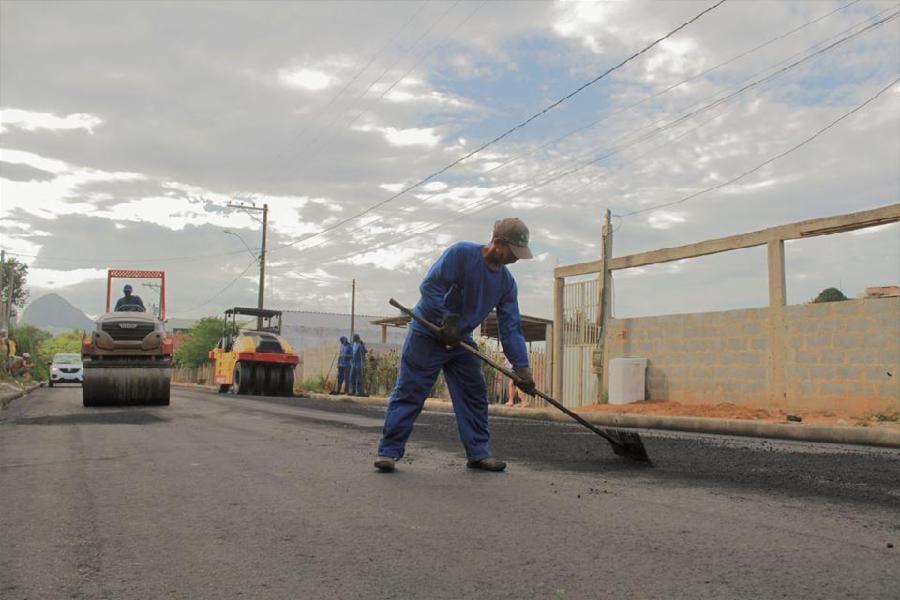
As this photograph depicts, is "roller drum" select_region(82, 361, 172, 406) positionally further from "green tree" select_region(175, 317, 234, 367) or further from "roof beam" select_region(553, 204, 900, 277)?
"green tree" select_region(175, 317, 234, 367)

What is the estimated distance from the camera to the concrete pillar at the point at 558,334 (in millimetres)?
18469

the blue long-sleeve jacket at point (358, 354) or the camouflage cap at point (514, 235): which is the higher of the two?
the camouflage cap at point (514, 235)

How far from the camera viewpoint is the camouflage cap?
5102 mm

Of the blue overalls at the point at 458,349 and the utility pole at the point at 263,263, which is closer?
the blue overalls at the point at 458,349

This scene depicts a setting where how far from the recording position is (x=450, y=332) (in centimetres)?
509

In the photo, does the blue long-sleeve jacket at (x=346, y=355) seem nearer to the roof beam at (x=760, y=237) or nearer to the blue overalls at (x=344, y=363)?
the blue overalls at (x=344, y=363)

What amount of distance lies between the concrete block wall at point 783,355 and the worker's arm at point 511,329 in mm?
8319

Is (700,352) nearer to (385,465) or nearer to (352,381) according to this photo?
(385,465)

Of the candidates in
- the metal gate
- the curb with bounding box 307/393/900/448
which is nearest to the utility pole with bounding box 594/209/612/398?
the metal gate

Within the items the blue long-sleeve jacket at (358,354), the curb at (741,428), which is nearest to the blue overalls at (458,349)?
the curb at (741,428)

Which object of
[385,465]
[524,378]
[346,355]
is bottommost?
[385,465]

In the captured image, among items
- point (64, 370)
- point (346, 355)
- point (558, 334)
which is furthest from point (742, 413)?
point (64, 370)

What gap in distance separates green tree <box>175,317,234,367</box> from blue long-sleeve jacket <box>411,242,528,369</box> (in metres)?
54.3

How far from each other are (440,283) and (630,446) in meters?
1.89
